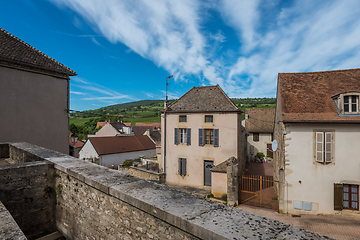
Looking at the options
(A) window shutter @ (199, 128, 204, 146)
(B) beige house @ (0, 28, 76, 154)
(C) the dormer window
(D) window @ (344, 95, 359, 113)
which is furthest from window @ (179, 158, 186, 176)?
(D) window @ (344, 95, 359, 113)

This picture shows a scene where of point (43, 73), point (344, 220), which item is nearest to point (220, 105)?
point (344, 220)

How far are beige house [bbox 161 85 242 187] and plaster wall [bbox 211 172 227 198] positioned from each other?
228 cm

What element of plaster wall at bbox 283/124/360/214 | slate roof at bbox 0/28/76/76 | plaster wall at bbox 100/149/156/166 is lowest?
plaster wall at bbox 100/149/156/166

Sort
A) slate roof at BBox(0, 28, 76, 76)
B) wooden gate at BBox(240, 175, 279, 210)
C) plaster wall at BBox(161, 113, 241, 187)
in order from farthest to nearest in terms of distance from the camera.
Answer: plaster wall at BBox(161, 113, 241, 187), wooden gate at BBox(240, 175, 279, 210), slate roof at BBox(0, 28, 76, 76)

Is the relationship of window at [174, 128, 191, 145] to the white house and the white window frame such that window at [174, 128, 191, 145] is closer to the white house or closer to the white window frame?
the white window frame

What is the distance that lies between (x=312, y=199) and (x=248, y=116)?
19.7m

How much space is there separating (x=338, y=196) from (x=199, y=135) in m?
9.09

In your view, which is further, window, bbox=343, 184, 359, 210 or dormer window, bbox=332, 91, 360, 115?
dormer window, bbox=332, 91, 360, 115

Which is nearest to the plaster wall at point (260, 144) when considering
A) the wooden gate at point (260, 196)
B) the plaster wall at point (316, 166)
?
the wooden gate at point (260, 196)

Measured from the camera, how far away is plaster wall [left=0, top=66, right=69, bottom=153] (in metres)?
8.95

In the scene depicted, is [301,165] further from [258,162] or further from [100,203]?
[258,162]

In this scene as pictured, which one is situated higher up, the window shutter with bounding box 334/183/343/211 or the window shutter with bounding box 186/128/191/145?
the window shutter with bounding box 186/128/191/145

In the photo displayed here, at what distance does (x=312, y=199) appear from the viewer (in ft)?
32.8

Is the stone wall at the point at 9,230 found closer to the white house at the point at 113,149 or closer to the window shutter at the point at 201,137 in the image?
the window shutter at the point at 201,137
